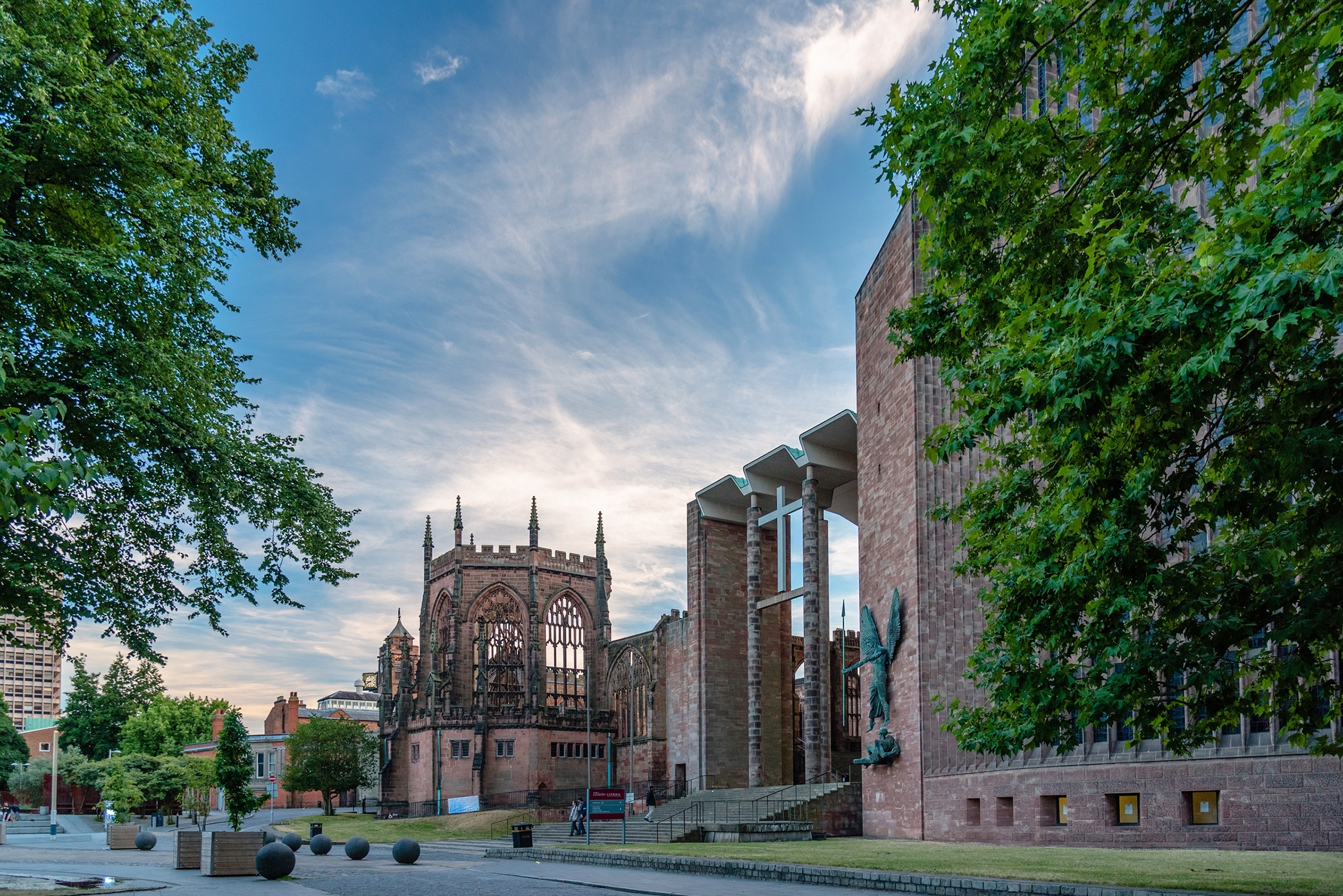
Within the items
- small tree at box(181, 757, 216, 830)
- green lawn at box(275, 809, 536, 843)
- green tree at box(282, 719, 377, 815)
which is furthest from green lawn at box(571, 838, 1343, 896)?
small tree at box(181, 757, 216, 830)

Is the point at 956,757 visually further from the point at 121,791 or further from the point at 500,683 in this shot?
the point at 121,791

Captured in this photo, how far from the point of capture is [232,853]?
1959cm

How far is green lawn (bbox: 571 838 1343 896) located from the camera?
41.7 ft

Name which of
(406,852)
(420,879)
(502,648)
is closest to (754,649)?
(406,852)

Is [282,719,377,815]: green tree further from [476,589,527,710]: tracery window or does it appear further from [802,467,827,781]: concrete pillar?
[802,467,827,781]: concrete pillar

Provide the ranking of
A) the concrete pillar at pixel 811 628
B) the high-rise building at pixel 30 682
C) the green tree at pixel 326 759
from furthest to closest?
the high-rise building at pixel 30 682 → the green tree at pixel 326 759 → the concrete pillar at pixel 811 628

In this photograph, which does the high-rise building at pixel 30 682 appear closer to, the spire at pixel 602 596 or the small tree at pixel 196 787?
the small tree at pixel 196 787

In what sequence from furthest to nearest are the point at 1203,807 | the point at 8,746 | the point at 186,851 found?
the point at 8,746 < the point at 186,851 < the point at 1203,807

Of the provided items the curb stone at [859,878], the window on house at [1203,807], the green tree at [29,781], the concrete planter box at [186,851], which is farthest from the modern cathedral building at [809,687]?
the green tree at [29,781]

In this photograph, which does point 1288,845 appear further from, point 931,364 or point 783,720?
point 783,720

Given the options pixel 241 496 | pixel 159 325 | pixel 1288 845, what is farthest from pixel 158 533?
pixel 1288 845

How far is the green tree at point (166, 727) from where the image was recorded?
7512 centimetres

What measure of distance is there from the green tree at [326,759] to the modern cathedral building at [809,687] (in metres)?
2.14

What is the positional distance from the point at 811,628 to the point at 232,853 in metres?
25.6
